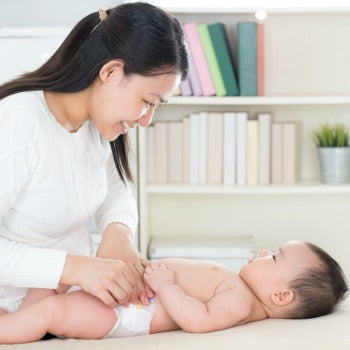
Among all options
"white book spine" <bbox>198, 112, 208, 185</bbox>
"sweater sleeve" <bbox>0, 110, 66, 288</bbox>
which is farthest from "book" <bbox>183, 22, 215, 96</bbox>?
"sweater sleeve" <bbox>0, 110, 66, 288</bbox>

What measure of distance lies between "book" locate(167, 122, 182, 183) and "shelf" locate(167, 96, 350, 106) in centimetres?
15

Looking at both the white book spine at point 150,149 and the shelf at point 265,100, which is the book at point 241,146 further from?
the white book spine at point 150,149

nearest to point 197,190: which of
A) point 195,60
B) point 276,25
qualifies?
point 195,60

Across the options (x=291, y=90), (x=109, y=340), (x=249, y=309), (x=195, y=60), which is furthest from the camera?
(x=291, y=90)

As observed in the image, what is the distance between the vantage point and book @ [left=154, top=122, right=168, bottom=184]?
304 cm

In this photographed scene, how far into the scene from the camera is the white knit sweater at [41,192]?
4.69 feet

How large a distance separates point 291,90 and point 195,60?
1.51ft

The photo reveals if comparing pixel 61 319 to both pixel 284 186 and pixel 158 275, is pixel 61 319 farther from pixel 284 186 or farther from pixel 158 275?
pixel 284 186

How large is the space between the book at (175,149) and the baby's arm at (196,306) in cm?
150

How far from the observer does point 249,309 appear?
1521 millimetres

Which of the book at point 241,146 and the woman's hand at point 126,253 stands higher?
the book at point 241,146

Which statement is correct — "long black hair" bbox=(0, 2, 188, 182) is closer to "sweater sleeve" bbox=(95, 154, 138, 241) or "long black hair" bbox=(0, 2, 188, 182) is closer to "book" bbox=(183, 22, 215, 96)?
"sweater sleeve" bbox=(95, 154, 138, 241)

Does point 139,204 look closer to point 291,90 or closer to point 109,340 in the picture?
point 291,90

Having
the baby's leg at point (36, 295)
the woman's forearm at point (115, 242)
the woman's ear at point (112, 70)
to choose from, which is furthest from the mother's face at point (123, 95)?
the baby's leg at point (36, 295)
